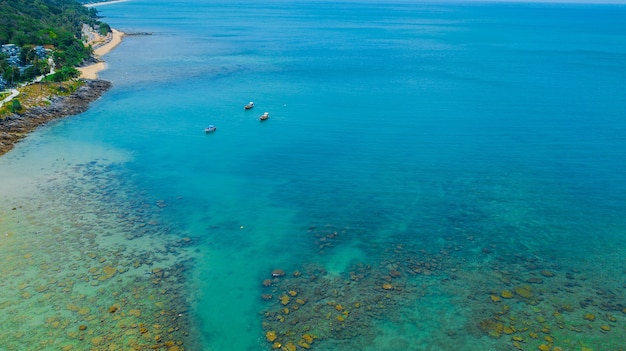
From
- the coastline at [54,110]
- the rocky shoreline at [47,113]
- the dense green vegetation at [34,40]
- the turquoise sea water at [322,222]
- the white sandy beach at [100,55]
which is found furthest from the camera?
the white sandy beach at [100,55]

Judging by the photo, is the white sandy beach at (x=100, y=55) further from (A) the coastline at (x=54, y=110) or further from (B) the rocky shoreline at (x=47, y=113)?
(B) the rocky shoreline at (x=47, y=113)

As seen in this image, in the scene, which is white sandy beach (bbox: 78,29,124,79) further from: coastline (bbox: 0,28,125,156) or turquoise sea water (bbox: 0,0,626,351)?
turquoise sea water (bbox: 0,0,626,351)

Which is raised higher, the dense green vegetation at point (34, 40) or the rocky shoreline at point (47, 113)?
the dense green vegetation at point (34, 40)

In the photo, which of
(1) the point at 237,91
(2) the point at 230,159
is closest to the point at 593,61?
(1) the point at 237,91

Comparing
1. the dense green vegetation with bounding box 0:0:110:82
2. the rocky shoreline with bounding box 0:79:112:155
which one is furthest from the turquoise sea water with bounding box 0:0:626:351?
the dense green vegetation with bounding box 0:0:110:82

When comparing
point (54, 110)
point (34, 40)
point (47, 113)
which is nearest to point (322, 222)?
point (47, 113)

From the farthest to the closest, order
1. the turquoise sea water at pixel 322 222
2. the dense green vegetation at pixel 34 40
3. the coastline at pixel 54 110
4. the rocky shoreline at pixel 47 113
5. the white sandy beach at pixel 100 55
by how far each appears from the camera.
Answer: the white sandy beach at pixel 100 55
the dense green vegetation at pixel 34 40
the coastline at pixel 54 110
the rocky shoreline at pixel 47 113
the turquoise sea water at pixel 322 222

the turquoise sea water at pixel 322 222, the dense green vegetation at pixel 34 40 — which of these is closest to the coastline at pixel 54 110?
the turquoise sea water at pixel 322 222
